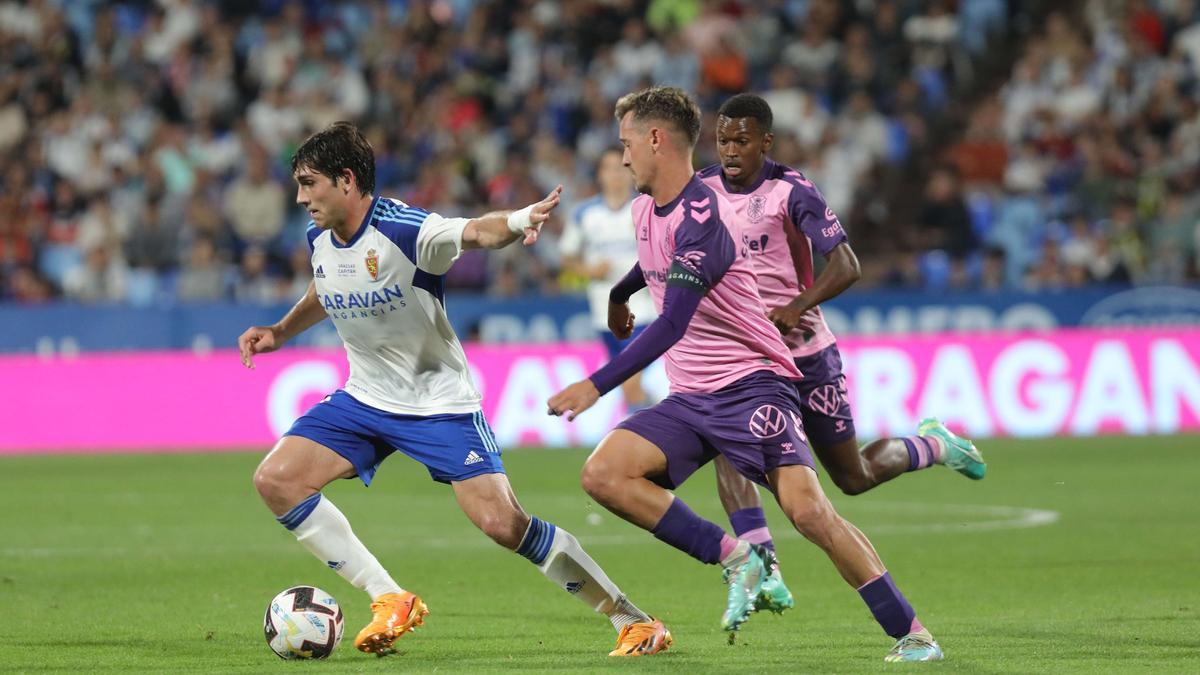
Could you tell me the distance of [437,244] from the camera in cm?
738

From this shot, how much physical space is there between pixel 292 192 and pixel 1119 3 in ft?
36.3

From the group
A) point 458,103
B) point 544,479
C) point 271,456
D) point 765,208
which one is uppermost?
point 458,103

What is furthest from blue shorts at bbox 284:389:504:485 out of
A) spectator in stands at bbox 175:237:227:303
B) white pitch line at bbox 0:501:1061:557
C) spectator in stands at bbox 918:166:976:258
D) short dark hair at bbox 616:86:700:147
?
spectator in stands at bbox 918:166:976:258

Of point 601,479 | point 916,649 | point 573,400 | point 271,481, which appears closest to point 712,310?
point 601,479

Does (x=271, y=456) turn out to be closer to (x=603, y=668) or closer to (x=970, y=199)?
(x=603, y=668)

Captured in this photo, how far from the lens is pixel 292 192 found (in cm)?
2272

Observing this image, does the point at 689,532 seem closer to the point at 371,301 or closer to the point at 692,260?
the point at 692,260

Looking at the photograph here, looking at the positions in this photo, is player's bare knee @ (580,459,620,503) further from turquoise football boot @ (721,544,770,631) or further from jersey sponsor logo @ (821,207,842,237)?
jersey sponsor logo @ (821,207,842,237)

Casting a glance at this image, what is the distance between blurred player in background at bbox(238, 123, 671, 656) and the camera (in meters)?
7.47

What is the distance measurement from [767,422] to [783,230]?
1.50 metres

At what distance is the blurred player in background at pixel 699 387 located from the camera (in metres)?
6.98

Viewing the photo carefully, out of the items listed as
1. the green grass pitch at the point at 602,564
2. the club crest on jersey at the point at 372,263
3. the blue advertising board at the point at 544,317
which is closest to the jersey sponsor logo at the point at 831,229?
the green grass pitch at the point at 602,564

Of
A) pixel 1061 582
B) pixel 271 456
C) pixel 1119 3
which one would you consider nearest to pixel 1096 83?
pixel 1119 3

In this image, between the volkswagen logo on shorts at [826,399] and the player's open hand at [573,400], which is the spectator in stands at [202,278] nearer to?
the volkswagen logo on shorts at [826,399]
